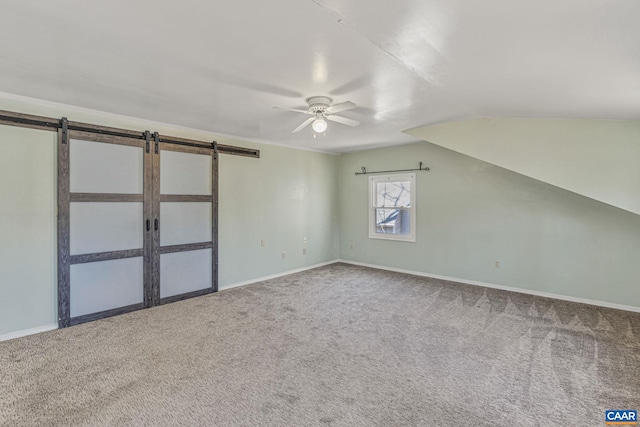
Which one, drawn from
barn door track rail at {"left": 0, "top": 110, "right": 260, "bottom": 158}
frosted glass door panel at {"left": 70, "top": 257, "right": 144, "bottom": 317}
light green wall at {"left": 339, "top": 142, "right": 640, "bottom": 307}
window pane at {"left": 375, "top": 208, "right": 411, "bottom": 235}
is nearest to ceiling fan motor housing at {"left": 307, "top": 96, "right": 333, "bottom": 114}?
barn door track rail at {"left": 0, "top": 110, "right": 260, "bottom": 158}

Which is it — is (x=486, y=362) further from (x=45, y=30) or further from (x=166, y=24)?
(x=45, y=30)

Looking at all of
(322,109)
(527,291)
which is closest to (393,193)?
(527,291)

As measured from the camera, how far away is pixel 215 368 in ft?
8.46

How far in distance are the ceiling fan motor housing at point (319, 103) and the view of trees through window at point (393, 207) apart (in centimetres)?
321

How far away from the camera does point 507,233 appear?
15.7 feet

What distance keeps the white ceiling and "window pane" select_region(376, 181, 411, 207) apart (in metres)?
2.49

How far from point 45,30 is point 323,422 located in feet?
9.95

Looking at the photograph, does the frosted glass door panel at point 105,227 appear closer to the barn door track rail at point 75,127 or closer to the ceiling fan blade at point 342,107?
the barn door track rail at point 75,127

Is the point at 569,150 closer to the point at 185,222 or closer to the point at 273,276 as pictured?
the point at 273,276

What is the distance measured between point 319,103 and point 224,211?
8.47ft

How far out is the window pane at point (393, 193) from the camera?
596cm

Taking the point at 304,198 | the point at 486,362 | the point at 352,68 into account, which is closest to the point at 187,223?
the point at 304,198

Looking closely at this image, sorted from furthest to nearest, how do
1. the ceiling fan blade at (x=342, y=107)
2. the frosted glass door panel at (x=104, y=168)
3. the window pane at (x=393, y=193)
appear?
the window pane at (x=393, y=193)
the frosted glass door panel at (x=104, y=168)
the ceiling fan blade at (x=342, y=107)

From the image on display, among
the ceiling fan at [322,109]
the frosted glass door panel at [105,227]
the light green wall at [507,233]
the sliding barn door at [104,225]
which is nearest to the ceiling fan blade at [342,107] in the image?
the ceiling fan at [322,109]
